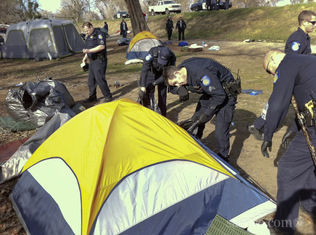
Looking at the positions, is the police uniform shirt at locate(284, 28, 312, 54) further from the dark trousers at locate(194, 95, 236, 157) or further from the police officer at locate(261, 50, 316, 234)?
the police officer at locate(261, 50, 316, 234)

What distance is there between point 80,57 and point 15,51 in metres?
3.98

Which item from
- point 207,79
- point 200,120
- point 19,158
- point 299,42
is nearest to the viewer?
point 207,79

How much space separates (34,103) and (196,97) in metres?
3.81

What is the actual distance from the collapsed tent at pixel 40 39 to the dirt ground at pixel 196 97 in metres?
0.66

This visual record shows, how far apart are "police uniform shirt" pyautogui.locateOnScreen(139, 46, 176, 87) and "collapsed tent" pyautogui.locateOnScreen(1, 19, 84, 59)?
1045 cm

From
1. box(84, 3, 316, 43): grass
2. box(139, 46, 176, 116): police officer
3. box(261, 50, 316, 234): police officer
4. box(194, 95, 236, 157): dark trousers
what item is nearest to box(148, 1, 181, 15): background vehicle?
box(84, 3, 316, 43): grass

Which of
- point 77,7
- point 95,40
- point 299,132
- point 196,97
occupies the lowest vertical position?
point 196,97

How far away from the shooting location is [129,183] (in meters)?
2.42

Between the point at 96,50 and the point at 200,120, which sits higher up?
the point at 96,50

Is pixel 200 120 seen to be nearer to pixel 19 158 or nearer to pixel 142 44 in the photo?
pixel 19 158

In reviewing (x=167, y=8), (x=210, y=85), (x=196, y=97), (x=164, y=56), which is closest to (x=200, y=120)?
(x=210, y=85)

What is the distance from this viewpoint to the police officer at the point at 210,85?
3.02m

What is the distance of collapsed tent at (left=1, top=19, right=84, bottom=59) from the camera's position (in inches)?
535

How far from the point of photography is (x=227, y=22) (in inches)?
Result: 793
